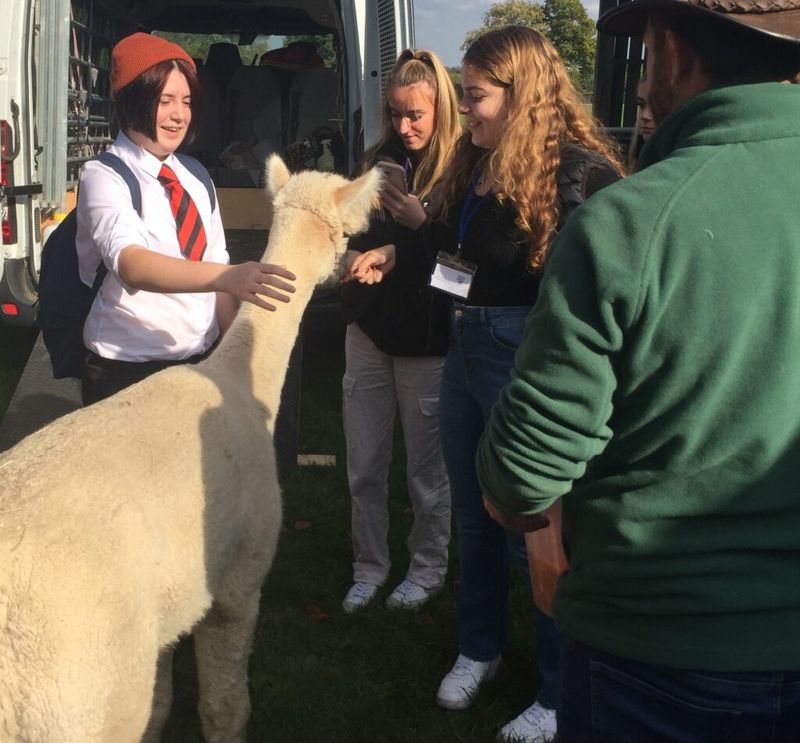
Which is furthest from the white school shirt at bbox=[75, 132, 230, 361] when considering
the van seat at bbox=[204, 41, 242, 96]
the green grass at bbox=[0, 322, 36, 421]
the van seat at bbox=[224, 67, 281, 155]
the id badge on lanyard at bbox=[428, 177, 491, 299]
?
the van seat at bbox=[204, 41, 242, 96]

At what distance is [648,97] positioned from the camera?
1665mm

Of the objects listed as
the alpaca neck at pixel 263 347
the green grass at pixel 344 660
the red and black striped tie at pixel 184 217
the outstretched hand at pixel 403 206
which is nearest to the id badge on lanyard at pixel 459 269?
the outstretched hand at pixel 403 206

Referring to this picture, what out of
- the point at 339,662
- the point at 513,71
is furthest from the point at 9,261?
the point at 513,71

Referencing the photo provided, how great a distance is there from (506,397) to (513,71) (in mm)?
1785

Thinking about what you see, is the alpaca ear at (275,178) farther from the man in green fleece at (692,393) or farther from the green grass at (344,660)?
the man in green fleece at (692,393)

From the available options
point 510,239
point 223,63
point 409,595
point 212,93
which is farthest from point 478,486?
point 223,63

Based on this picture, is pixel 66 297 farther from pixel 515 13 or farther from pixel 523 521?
pixel 515 13

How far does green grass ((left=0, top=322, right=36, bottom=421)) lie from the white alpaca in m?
3.89

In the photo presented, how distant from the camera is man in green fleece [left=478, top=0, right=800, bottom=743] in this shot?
55.6 inches

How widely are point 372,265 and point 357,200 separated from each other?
43 centimetres

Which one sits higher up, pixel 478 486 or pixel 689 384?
pixel 689 384

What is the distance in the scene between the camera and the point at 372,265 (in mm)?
3629

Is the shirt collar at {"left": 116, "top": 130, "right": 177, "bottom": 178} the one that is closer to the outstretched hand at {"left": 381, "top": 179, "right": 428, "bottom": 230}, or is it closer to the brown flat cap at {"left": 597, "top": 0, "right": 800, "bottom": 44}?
the outstretched hand at {"left": 381, "top": 179, "right": 428, "bottom": 230}

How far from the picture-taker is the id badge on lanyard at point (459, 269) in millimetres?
3215
